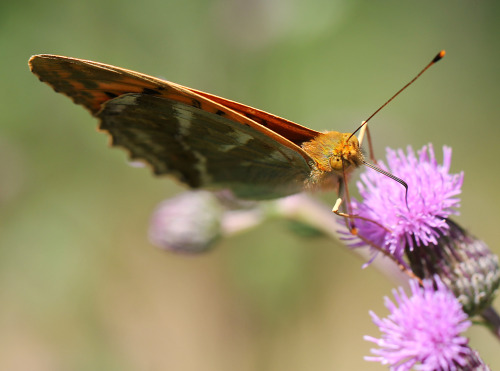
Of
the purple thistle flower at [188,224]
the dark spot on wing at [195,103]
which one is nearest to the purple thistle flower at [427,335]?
the dark spot on wing at [195,103]

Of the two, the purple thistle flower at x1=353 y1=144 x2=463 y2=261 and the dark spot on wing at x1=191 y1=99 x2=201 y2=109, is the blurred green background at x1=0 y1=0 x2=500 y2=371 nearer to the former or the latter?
the purple thistle flower at x1=353 y1=144 x2=463 y2=261

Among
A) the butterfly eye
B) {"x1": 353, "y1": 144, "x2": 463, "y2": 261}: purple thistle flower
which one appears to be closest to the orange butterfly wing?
the butterfly eye

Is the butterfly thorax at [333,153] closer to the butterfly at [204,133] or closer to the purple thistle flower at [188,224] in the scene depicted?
the butterfly at [204,133]

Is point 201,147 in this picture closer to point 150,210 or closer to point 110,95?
point 110,95

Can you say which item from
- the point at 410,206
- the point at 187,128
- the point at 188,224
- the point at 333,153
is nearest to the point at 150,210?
the point at 188,224

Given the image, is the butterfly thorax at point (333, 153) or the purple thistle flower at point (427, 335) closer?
the purple thistle flower at point (427, 335)

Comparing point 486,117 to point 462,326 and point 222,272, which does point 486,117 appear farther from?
point 462,326
